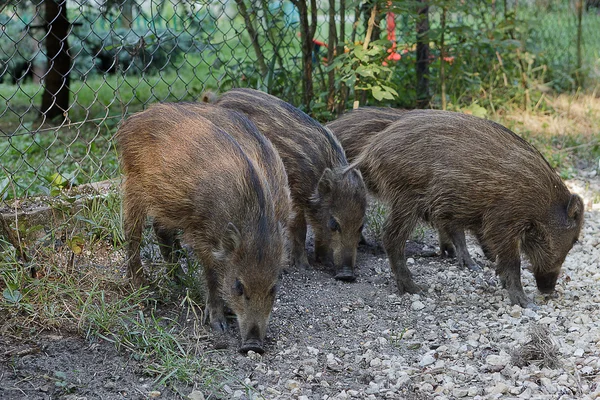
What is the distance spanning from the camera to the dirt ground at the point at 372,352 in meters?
3.50

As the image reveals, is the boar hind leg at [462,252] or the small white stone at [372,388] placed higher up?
the small white stone at [372,388]

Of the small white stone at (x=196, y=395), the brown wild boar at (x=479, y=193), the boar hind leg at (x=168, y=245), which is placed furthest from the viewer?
the brown wild boar at (x=479, y=193)

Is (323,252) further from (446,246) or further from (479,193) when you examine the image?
(479,193)

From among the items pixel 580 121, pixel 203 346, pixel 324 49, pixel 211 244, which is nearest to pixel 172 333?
pixel 203 346

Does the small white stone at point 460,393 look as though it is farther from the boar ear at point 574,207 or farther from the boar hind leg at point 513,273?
the boar ear at point 574,207

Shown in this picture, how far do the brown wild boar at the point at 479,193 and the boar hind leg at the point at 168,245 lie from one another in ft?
4.29

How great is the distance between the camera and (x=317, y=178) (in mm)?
5121

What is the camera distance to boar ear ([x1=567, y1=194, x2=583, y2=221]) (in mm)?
4703

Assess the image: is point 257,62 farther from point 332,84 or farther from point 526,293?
point 526,293

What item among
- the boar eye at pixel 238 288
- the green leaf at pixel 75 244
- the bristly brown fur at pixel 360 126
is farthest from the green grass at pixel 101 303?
the bristly brown fur at pixel 360 126

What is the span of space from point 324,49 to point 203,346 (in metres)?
4.00

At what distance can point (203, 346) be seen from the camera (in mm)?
3877

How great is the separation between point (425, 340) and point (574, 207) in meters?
1.35

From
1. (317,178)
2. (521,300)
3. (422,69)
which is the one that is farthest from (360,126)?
(422,69)
